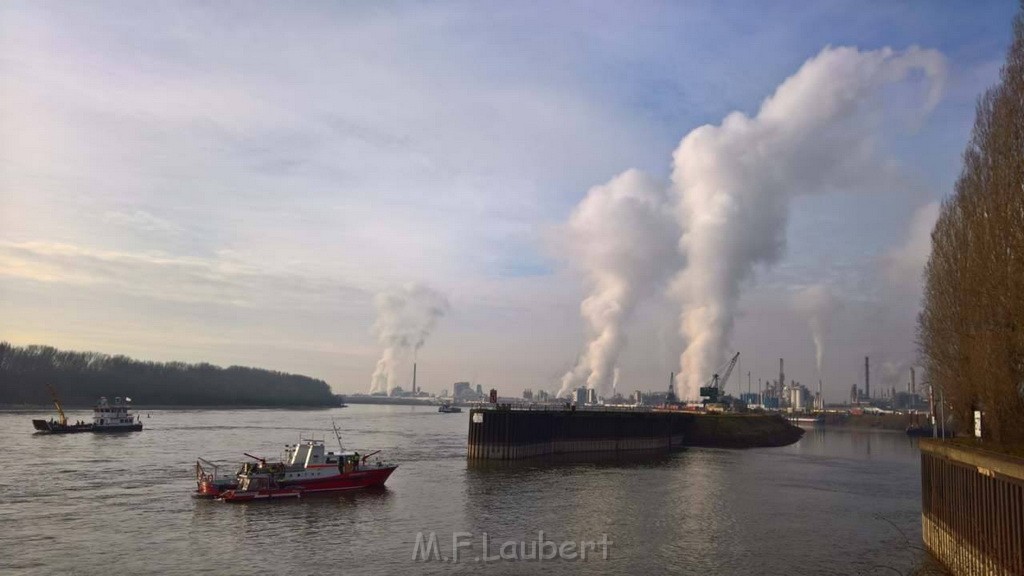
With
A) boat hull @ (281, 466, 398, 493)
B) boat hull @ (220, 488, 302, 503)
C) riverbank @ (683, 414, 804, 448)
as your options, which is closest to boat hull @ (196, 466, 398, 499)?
boat hull @ (281, 466, 398, 493)

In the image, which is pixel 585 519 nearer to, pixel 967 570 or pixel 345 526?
pixel 345 526

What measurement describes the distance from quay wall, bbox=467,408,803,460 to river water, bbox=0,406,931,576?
564 centimetres

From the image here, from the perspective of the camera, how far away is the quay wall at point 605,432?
101312 mm

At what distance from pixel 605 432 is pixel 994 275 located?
88.3 metres

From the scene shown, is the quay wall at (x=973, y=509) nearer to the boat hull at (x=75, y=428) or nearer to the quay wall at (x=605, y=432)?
the quay wall at (x=605, y=432)

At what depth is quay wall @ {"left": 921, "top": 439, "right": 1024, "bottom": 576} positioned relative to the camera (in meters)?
30.1

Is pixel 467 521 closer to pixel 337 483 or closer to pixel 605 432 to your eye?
pixel 337 483

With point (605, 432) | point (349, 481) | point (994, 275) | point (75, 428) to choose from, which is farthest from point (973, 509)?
point (75, 428)

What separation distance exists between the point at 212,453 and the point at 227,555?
204ft

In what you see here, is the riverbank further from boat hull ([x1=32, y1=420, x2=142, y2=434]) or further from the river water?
boat hull ([x1=32, y1=420, x2=142, y2=434])

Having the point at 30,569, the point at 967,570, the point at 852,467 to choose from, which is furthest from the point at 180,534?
the point at 852,467

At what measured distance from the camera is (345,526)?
55438 millimetres

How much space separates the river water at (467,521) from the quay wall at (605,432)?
5644mm

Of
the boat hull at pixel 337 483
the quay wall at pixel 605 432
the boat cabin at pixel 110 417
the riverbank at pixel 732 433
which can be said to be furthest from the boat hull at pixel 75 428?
Answer: the riverbank at pixel 732 433
